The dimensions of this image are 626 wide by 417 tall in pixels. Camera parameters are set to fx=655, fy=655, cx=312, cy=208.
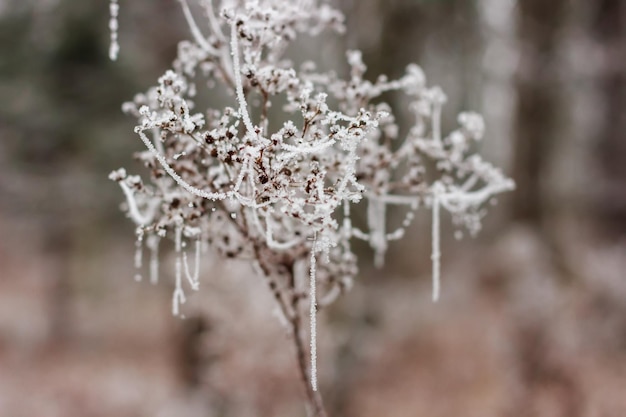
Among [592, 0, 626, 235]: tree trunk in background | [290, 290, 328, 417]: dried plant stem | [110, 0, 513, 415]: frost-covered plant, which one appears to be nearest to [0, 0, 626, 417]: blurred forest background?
[592, 0, 626, 235]: tree trunk in background

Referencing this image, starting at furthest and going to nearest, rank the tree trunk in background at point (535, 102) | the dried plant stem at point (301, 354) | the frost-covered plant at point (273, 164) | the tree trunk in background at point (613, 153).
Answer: the tree trunk in background at point (613, 153) → the tree trunk in background at point (535, 102) → the dried plant stem at point (301, 354) → the frost-covered plant at point (273, 164)

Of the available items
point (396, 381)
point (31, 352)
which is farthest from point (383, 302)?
point (31, 352)

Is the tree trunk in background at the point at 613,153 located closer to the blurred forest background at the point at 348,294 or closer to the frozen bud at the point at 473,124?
the blurred forest background at the point at 348,294

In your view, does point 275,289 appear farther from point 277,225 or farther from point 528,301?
point 528,301

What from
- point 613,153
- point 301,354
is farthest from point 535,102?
point 613,153

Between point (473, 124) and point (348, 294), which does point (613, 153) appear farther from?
point (473, 124)

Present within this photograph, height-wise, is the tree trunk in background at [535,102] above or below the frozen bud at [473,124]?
above

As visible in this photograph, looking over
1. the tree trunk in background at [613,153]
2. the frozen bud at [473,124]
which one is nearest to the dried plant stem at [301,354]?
the frozen bud at [473,124]

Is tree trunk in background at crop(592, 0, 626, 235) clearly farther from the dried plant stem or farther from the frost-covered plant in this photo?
the dried plant stem
